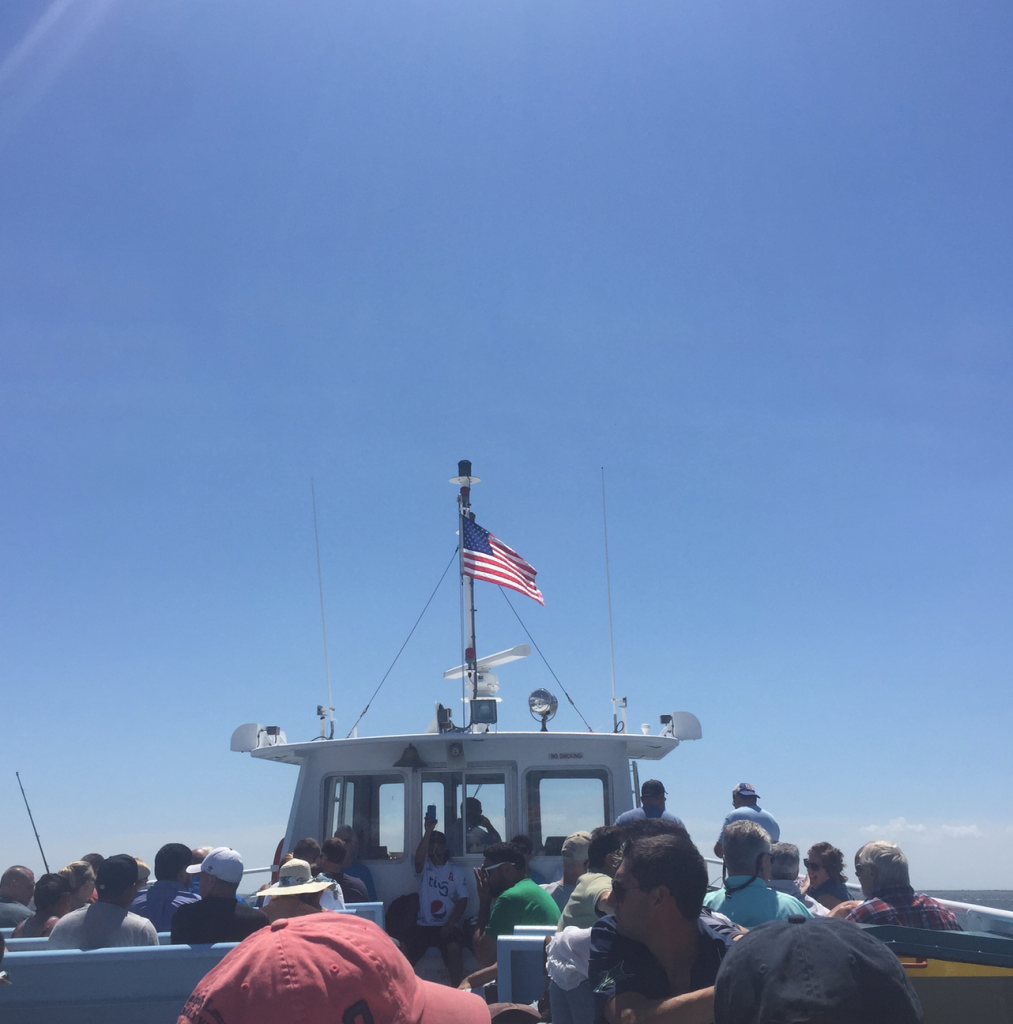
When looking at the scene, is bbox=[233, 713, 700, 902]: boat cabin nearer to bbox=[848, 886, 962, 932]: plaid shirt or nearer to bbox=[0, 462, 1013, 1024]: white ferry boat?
bbox=[0, 462, 1013, 1024]: white ferry boat

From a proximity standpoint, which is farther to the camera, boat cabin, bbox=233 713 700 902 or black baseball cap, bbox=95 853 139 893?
boat cabin, bbox=233 713 700 902

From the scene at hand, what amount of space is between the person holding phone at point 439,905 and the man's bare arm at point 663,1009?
5202 millimetres

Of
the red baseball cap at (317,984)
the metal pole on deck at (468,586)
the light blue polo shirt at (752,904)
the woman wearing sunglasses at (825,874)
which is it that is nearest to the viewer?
the red baseball cap at (317,984)

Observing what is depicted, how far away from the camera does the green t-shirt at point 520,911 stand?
521 centimetres

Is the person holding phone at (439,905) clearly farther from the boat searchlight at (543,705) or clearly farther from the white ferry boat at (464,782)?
the boat searchlight at (543,705)

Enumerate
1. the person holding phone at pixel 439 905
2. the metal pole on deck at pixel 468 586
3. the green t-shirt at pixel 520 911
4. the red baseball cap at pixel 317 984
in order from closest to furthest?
the red baseball cap at pixel 317 984 → the green t-shirt at pixel 520 911 → the person holding phone at pixel 439 905 → the metal pole on deck at pixel 468 586

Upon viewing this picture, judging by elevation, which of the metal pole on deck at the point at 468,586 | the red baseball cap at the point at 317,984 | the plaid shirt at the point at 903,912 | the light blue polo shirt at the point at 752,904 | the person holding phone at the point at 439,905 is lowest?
the person holding phone at the point at 439,905

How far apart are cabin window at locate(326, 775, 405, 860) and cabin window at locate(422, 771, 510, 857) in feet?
0.96

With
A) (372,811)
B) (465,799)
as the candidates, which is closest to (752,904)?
(465,799)

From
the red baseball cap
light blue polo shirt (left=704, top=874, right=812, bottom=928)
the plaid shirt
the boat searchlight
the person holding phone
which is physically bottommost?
the person holding phone

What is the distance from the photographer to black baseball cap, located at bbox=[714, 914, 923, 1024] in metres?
1.44

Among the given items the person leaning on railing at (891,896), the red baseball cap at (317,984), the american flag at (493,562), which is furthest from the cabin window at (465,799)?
the red baseball cap at (317,984)

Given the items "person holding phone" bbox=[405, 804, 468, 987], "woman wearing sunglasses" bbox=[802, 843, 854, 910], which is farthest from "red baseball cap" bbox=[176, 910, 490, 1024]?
"person holding phone" bbox=[405, 804, 468, 987]

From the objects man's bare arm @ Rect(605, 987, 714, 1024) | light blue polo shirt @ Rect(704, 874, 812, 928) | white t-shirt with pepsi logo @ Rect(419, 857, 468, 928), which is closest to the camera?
man's bare arm @ Rect(605, 987, 714, 1024)
